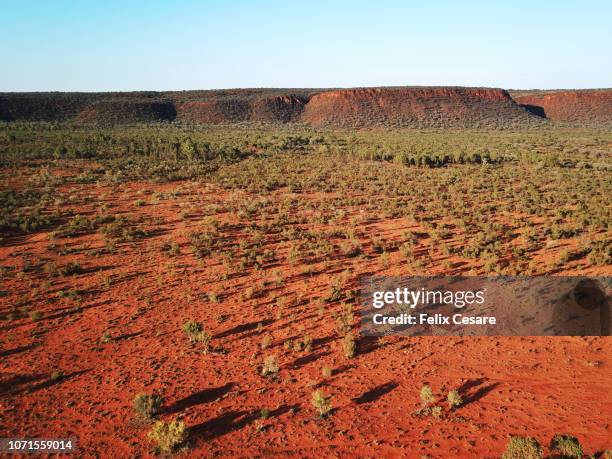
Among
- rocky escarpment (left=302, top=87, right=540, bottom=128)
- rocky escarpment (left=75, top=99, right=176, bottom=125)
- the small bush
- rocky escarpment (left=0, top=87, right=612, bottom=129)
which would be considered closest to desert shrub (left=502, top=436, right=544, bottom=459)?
the small bush

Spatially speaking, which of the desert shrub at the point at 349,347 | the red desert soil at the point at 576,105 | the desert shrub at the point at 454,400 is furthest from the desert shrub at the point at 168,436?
the red desert soil at the point at 576,105

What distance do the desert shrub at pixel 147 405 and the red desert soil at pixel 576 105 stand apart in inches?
3944

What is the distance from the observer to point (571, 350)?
28.1 ft

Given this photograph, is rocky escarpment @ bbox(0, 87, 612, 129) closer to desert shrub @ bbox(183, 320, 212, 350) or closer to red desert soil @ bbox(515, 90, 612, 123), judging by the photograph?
red desert soil @ bbox(515, 90, 612, 123)

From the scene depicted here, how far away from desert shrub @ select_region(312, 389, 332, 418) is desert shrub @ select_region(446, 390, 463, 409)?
212cm

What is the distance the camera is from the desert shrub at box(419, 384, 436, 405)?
22.6 ft

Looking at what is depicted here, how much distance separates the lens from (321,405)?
6.78m

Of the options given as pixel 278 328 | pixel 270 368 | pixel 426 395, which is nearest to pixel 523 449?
pixel 426 395

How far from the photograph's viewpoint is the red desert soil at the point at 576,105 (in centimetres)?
8400

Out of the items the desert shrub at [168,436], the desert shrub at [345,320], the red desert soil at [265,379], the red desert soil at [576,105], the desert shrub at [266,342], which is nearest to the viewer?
the desert shrub at [168,436]

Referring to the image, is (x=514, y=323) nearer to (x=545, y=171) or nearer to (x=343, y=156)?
(x=545, y=171)

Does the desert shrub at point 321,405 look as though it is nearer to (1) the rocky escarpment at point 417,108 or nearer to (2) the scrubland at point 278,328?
(2) the scrubland at point 278,328

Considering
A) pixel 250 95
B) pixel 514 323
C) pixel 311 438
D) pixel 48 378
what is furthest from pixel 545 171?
pixel 250 95

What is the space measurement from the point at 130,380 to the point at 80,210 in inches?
578
